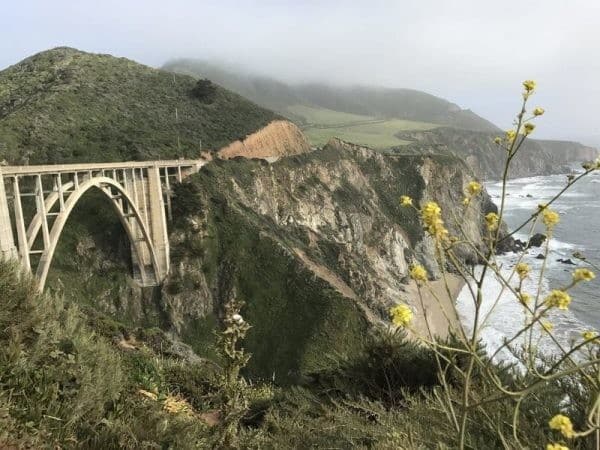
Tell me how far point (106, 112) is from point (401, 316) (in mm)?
52929

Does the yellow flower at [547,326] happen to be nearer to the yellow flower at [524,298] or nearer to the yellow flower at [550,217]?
the yellow flower at [524,298]

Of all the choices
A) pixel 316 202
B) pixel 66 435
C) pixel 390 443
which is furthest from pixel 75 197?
pixel 316 202

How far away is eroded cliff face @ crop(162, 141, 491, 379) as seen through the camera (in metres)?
31.7

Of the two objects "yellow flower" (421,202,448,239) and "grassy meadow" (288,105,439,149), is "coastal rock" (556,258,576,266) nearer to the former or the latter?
"yellow flower" (421,202,448,239)

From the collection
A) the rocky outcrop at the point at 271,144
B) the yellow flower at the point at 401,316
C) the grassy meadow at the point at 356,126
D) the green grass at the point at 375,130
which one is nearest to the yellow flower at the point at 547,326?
the yellow flower at the point at 401,316

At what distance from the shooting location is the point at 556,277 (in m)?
49.4

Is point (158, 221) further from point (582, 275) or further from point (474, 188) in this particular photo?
point (582, 275)

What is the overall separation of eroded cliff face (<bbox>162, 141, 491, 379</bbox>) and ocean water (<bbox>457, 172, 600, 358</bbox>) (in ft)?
25.0

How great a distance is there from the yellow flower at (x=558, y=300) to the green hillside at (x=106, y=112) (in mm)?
41693

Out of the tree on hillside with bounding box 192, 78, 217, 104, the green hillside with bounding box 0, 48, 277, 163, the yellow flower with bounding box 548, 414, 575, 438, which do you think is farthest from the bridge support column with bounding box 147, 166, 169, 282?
the yellow flower with bounding box 548, 414, 575, 438

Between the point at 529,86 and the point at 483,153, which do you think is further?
the point at 483,153

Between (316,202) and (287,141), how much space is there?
38.8 ft

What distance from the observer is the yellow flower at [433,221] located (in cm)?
270

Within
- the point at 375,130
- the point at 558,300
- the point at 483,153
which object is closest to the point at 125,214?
the point at 558,300
